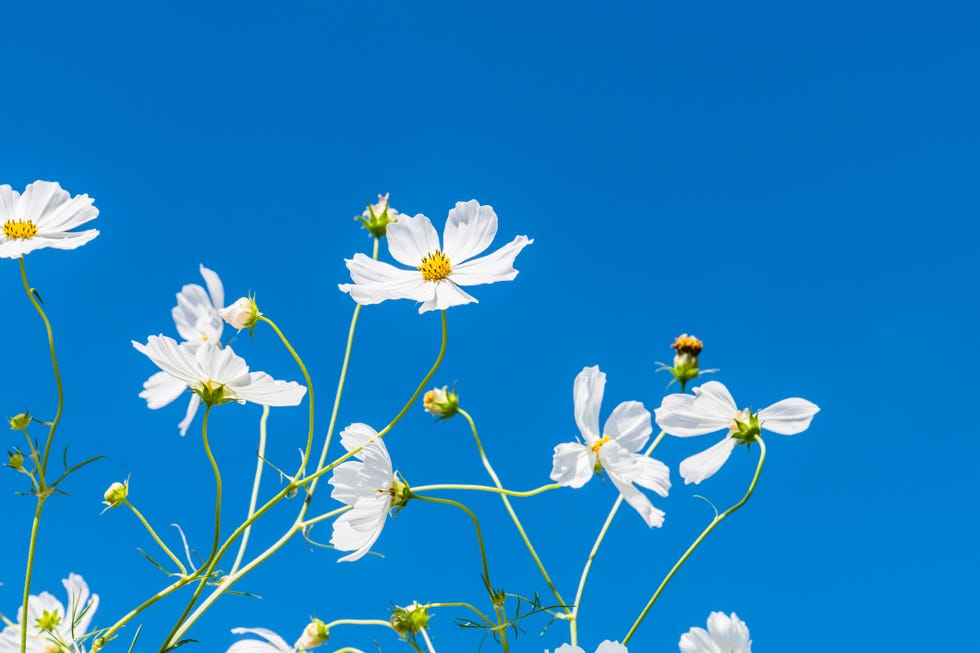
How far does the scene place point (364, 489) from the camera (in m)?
1.07

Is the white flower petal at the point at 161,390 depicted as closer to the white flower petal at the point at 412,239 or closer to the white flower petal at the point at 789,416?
the white flower petal at the point at 412,239

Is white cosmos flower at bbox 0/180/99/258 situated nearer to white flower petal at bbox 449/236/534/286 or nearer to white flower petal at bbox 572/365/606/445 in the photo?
white flower petal at bbox 449/236/534/286

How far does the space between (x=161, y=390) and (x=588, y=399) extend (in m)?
0.71

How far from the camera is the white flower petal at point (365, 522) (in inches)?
41.4

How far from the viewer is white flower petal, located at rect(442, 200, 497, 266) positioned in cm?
127

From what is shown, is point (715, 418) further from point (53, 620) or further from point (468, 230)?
point (53, 620)

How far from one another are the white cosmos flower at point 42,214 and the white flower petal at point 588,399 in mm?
631

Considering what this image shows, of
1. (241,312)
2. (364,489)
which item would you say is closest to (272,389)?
(364,489)

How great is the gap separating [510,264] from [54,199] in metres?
0.63

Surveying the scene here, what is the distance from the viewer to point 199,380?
102 centimetres

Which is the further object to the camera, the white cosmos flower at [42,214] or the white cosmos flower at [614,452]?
the white cosmos flower at [42,214]

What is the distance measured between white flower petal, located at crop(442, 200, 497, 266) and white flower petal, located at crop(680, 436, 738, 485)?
0.40 m

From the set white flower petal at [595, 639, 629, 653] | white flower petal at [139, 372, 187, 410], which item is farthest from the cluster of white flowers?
white flower petal at [139, 372, 187, 410]

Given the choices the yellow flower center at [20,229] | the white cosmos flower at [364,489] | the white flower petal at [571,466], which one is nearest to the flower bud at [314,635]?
the white cosmos flower at [364,489]
